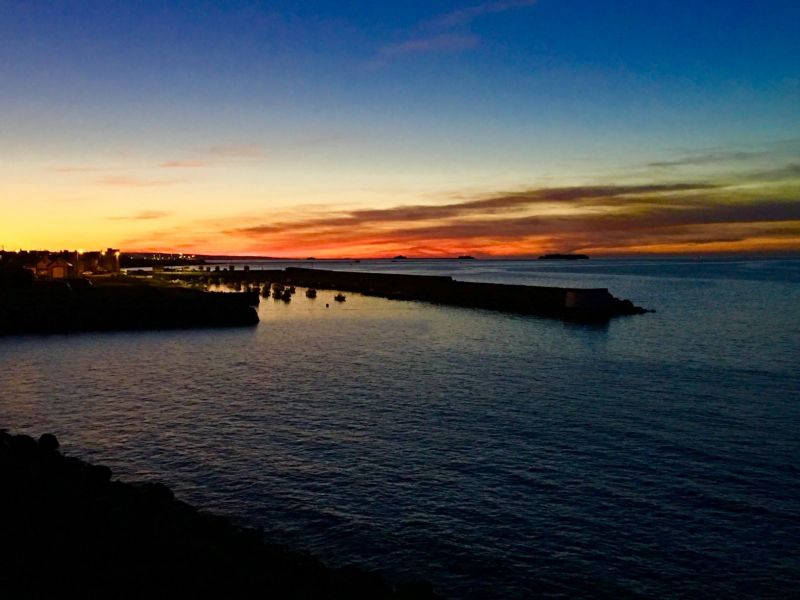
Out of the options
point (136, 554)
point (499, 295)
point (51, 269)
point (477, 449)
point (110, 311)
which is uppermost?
point (51, 269)

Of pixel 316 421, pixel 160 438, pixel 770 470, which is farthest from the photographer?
pixel 316 421

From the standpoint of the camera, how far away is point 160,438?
23.0m

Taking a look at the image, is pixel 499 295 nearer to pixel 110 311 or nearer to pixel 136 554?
pixel 110 311

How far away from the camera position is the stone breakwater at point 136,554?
34.9 feet

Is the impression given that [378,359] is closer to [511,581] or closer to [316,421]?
[316,421]

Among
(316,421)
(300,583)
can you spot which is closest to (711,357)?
(316,421)

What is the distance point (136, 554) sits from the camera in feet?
39.3

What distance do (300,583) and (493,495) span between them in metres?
7.82

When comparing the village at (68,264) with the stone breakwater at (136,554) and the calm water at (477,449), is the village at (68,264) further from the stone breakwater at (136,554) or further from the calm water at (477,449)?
the stone breakwater at (136,554)

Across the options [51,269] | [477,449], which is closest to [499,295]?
[477,449]

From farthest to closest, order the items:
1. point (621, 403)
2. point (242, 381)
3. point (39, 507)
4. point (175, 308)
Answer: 1. point (175, 308)
2. point (242, 381)
3. point (621, 403)
4. point (39, 507)

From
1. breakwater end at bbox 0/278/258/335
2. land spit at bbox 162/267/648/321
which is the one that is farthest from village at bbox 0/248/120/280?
land spit at bbox 162/267/648/321

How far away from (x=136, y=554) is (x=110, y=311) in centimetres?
5519

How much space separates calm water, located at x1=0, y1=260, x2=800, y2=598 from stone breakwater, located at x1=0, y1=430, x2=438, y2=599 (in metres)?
2.50
